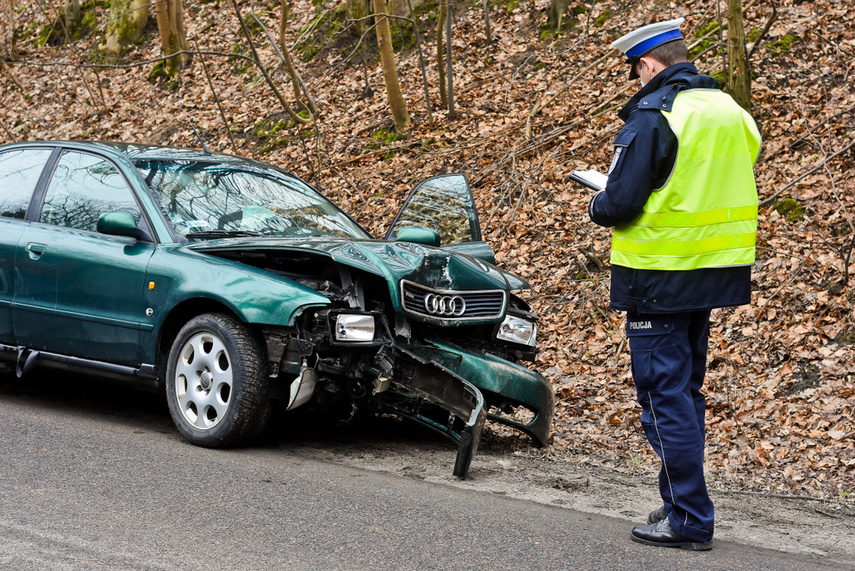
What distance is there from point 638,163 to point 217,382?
2710 mm

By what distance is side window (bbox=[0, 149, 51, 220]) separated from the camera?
6.41 metres

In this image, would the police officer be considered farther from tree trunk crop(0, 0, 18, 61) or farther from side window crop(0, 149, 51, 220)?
tree trunk crop(0, 0, 18, 61)

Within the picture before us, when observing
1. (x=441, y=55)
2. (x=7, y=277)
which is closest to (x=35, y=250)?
(x=7, y=277)

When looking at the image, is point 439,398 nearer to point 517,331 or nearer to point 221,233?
point 517,331

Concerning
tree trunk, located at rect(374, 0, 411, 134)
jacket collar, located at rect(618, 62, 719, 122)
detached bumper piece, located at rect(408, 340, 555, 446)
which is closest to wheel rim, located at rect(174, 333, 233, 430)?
detached bumper piece, located at rect(408, 340, 555, 446)

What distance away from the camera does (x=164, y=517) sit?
12.8 ft

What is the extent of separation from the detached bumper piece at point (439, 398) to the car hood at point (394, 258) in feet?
1.48

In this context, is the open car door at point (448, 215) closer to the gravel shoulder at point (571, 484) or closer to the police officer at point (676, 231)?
the gravel shoulder at point (571, 484)

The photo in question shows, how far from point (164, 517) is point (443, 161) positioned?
31.3 ft

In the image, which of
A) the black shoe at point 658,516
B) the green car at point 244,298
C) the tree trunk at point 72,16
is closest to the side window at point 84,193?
the green car at point 244,298

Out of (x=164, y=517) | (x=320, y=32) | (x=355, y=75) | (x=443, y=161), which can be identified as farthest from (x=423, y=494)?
(x=320, y=32)

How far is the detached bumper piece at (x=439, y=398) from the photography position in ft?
15.8

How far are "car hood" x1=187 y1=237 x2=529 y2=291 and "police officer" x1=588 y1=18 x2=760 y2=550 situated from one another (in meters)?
1.51

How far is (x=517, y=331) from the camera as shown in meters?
5.81
